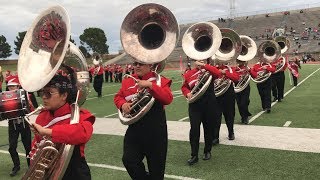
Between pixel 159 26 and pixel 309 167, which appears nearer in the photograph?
pixel 159 26

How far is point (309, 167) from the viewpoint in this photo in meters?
5.86

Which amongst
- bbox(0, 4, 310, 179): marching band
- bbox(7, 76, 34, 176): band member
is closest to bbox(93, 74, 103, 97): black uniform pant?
bbox(0, 4, 310, 179): marching band

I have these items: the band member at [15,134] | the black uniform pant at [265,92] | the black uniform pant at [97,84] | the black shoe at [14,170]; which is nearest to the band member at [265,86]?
the black uniform pant at [265,92]

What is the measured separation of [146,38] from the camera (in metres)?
4.34

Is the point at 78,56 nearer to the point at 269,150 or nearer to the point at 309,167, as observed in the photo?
the point at 309,167

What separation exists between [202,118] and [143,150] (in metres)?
2.26

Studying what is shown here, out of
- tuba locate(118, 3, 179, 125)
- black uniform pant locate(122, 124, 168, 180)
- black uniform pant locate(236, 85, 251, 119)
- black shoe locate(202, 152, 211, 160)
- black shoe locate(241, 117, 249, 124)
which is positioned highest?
tuba locate(118, 3, 179, 125)

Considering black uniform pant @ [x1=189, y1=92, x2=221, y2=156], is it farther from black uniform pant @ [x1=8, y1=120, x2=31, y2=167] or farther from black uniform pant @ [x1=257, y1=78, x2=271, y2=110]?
black uniform pant @ [x1=257, y1=78, x2=271, y2=110]

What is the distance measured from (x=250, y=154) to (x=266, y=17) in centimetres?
7085

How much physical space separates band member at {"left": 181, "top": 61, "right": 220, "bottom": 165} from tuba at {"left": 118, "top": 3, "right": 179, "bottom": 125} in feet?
6.53

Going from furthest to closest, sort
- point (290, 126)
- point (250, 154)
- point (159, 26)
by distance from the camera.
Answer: point (290, 126)
point (250, 154)
point (159, 26)

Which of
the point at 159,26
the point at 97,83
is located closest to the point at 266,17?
the point at 97,83

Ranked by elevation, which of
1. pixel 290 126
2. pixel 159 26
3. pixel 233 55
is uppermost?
pixel 159 26

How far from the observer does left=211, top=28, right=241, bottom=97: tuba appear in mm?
7789
